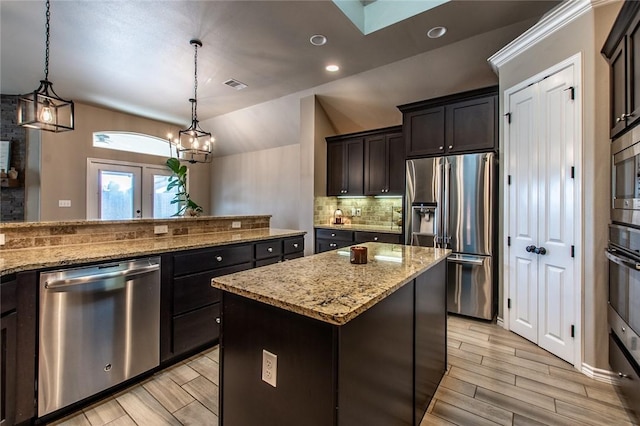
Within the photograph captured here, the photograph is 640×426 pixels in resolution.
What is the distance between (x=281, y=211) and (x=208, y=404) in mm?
4755

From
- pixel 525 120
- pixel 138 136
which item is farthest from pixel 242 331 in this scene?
pixel 138 136

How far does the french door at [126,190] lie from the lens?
5.68m

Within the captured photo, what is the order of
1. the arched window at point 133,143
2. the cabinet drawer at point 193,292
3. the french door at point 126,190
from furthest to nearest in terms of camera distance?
the arched window at point 133,143
the french door at point 126,190
the cabinet drawer at point 193,292

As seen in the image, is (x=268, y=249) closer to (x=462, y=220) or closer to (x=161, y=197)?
(x=462, y=220)

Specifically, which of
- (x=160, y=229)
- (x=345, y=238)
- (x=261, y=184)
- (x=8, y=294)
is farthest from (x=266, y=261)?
(x=261, y=184)

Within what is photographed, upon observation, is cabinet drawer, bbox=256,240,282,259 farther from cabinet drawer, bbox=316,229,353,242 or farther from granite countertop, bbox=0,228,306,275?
cabinet drawer, bbox=316,229,353,242

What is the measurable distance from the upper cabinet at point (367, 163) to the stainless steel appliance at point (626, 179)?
2.46m

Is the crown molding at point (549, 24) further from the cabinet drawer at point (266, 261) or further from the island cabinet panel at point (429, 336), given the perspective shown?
the cabinet drawer at point (266, 261)

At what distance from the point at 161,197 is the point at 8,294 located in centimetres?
570

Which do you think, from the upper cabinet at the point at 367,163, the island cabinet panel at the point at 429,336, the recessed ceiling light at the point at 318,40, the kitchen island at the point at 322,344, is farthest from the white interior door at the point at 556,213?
the recessed ceiling light at the point at 318,40

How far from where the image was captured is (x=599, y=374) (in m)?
2.15

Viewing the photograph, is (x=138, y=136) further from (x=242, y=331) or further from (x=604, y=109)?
(x=604, y=109)

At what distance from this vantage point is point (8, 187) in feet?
16.1

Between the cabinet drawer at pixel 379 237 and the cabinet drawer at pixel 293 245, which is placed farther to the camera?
the cabinet drawer at pixel 379 237
